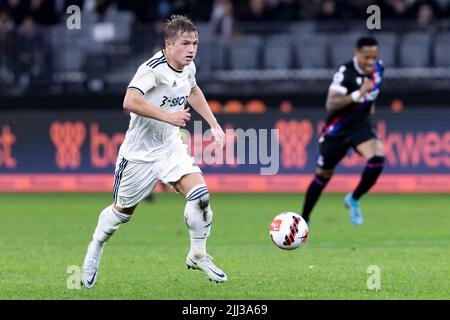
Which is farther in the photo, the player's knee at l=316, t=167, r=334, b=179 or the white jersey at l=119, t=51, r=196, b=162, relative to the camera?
the player's knee at l=316, t=167, r=334, b=179

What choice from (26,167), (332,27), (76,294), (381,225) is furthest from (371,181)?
(26,167)

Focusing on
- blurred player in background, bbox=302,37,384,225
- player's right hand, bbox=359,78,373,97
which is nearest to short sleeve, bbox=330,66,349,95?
blurred player in background, bbox=302,37,384,225

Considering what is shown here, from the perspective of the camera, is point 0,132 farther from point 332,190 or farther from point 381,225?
point 381,225

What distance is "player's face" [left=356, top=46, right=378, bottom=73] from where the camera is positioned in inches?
549

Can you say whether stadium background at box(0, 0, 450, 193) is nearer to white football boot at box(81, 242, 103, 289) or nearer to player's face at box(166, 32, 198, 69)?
white football boot at box(81, 242, 103, 289)

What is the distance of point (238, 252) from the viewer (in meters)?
11.9

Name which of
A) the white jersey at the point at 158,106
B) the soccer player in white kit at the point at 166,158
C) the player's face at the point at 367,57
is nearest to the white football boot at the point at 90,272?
the soccer player in white kit at the point at 166,158

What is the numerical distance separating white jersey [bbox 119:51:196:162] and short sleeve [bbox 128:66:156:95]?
0.04 feet

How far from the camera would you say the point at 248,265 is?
10.7 meters

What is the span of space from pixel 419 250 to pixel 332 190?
9.04m

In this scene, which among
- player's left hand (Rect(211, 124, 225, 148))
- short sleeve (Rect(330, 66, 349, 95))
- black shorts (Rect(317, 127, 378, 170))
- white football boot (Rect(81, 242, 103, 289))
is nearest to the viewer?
white football boot (Rect(81, 242, 103, 289))

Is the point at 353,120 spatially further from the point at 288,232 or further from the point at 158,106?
the point at 158,106

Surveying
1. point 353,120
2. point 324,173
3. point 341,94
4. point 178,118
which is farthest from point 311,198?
point 178,118

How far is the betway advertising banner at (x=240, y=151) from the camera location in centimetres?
2062
